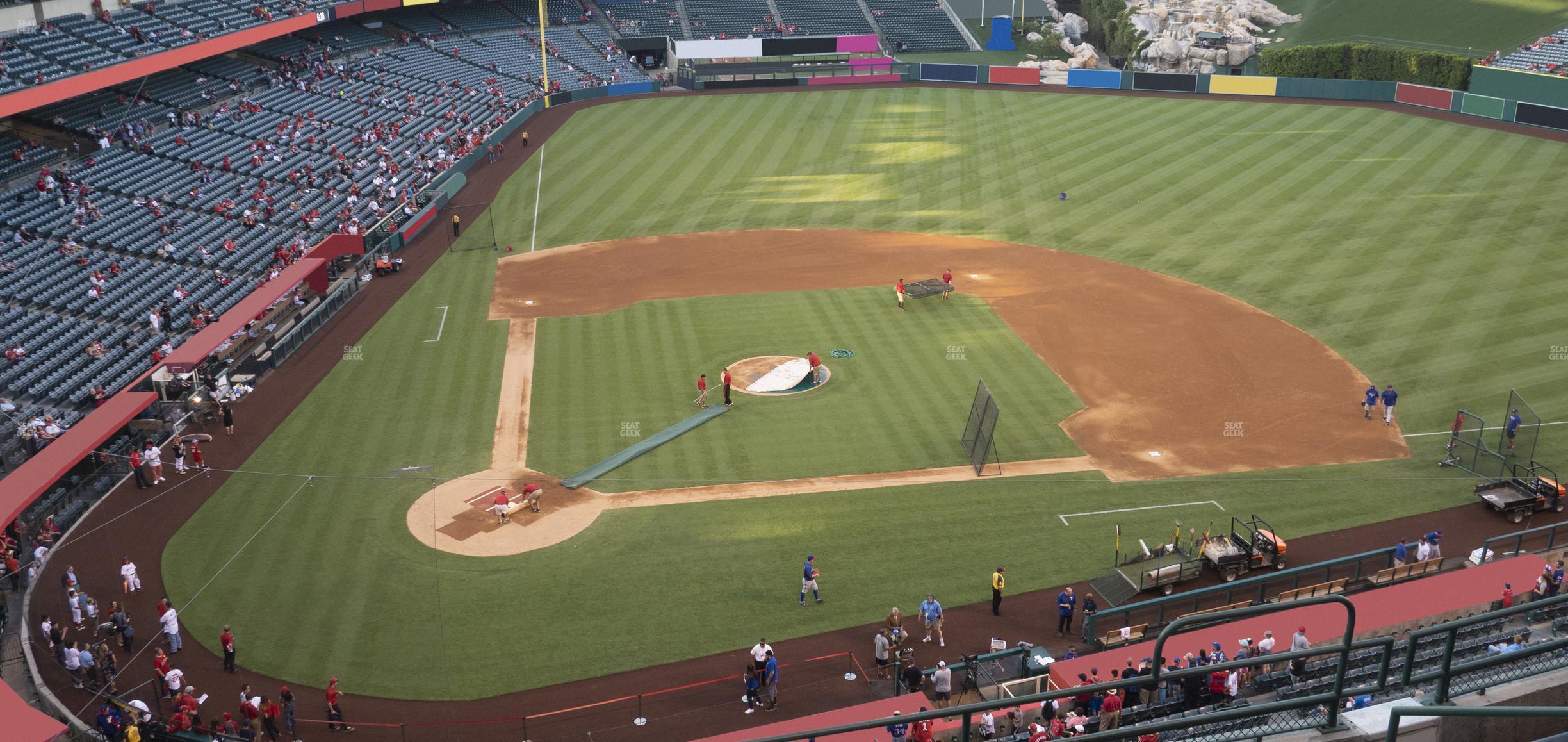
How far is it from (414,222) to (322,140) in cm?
872

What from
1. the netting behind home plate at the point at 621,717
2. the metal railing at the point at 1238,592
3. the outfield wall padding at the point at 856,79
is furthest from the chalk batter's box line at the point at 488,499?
the outfield wall padding at the point at 856,79

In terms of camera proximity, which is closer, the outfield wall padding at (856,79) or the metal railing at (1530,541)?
the metal railing at (1530,541)

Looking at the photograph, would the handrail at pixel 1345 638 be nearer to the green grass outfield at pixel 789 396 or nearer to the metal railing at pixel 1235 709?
the metal railing at pixel 1235 709

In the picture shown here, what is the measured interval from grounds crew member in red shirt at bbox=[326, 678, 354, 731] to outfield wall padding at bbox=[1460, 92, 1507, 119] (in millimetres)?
61573

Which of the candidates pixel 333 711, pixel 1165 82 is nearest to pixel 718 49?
pixel 1165 82

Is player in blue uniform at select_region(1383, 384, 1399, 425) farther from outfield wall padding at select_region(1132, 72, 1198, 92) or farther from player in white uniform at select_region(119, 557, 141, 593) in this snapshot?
outfield wall padding at select_region(1132, 72, 1198, 92)

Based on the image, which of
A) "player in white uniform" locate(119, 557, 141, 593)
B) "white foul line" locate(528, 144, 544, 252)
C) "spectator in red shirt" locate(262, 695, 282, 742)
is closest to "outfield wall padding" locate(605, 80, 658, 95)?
"white foul line" locate(528, 144, 544, 252)

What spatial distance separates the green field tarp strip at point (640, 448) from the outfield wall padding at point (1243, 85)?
4952 cm

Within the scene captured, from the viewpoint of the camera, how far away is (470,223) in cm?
5291

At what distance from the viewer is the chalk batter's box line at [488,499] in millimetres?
29047

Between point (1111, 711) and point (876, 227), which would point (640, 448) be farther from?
point (876, 227)

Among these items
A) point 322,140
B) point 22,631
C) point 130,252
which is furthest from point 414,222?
point 22,631

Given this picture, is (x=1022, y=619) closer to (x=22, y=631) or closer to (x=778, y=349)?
(x=778, y=349)

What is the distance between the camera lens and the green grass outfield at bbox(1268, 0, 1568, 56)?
67375 millimetres
